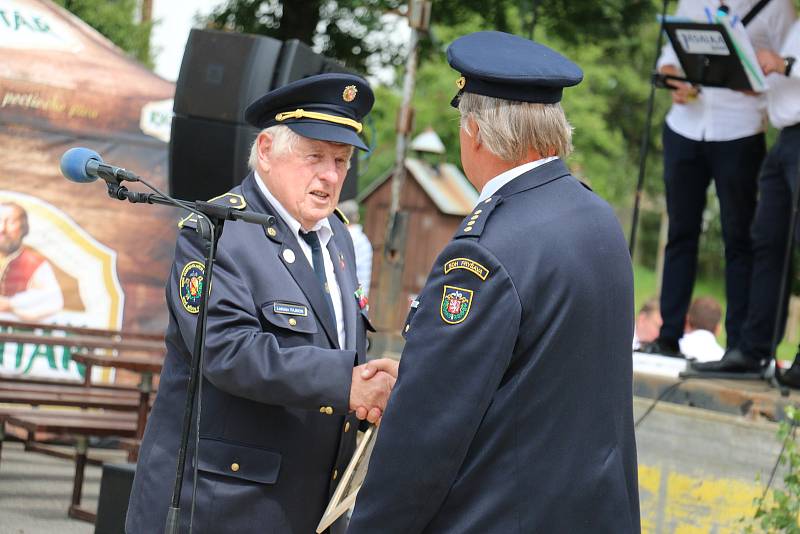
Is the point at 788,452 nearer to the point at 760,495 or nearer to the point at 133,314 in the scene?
the point at 760,495

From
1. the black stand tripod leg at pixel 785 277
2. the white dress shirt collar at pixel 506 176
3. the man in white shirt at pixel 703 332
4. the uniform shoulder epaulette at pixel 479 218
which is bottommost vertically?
the man in white shirt at pixel 703 332

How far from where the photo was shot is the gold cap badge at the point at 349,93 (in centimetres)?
305

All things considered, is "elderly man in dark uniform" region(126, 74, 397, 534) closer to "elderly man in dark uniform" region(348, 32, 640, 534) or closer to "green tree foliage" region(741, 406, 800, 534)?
"elderly man in dark uniform" region(348, 32, 640, 534)

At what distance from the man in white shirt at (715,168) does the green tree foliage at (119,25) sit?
469 inches

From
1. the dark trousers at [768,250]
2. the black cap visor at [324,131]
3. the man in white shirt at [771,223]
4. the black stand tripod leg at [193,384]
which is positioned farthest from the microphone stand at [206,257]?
the dark trousers at [768,250]

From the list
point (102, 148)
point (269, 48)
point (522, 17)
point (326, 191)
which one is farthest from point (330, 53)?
point (326, 191)

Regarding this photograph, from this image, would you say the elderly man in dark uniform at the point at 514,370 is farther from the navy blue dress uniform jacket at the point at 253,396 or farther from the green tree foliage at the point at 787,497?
the green tree foliage at the point at 787,497

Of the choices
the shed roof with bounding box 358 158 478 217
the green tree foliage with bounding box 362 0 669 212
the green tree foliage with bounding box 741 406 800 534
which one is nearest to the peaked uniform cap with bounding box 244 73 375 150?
the green tree foliage with bounding box 741 406 800 534

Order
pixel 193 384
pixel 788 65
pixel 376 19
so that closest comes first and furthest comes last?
pixel 193 384
pixel 788 65
pixel 376 19

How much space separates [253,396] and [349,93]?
897mm

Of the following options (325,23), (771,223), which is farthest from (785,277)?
(325,23)

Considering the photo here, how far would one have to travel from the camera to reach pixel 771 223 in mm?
5270

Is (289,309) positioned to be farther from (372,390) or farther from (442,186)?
(442,186)

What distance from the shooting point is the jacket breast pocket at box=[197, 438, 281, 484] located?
2.71 metres
